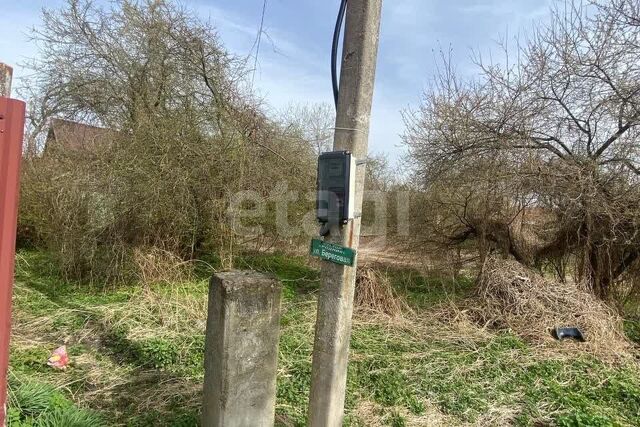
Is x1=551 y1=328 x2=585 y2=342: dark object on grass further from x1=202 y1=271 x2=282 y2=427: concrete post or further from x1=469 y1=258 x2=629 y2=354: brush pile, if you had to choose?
x1=202 y1=271 x2=282 y2=427: concrete post

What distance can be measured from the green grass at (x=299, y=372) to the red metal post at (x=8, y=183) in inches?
49.9

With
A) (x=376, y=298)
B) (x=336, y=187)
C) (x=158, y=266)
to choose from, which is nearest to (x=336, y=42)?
(x=336, y=187)

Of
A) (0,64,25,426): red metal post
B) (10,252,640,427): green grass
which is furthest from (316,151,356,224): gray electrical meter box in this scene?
(10,252,640,427): green grass

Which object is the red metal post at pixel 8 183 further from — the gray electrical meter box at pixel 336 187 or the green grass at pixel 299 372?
the gray electrical meter box at pixel 336 187

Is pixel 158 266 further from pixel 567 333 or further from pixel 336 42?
pixel 567 333

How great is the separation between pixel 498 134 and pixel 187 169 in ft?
17.0

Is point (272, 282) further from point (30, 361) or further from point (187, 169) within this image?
point (187, 169)

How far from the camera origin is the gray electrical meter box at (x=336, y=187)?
2.26 meters

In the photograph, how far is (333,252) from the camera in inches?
94.5

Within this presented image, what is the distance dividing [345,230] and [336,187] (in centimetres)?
26

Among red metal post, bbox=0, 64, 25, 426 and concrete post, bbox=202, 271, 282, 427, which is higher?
red metal post, bbox=0, 64, 25, 426

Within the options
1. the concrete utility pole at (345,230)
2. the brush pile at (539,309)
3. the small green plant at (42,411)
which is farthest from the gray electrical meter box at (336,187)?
the brush pile at (539,309)

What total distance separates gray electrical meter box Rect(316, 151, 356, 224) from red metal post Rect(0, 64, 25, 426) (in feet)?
4.74

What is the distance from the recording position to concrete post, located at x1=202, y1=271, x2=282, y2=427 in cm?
238
